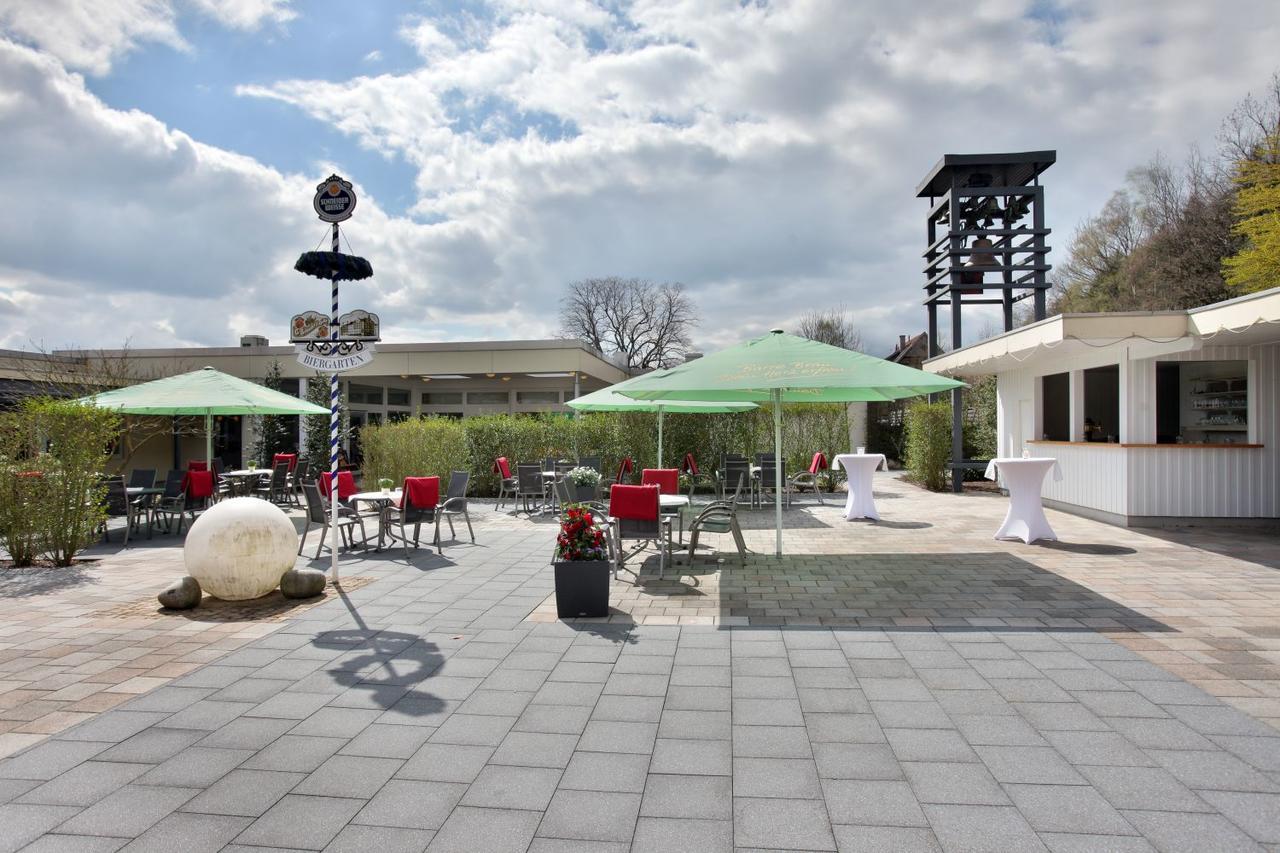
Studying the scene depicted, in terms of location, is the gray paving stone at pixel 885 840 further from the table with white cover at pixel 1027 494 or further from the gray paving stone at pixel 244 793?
the table with white cover at pixel 1027 494

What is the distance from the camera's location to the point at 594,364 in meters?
19.9

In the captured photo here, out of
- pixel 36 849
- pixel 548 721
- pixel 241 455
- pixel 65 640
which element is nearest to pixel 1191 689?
pixel 548 721

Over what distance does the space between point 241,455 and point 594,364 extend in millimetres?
10469

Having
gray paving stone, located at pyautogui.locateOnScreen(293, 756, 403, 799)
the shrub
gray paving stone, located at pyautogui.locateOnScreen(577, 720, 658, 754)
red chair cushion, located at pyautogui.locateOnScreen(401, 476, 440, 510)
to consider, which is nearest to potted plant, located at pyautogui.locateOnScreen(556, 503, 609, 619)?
gray paving stone, located at pyautogui.locateOnScreen(577, 720, 658, 754)

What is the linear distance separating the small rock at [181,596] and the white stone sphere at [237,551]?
0.12 meters

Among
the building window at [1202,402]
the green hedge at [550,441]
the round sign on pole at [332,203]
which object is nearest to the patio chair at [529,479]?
the green hedge at [550,441]

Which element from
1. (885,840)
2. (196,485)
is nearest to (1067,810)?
(885,840)

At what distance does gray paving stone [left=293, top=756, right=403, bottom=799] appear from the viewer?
8.77 ft

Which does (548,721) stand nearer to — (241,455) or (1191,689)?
(1191,689)

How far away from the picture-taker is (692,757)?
9.63 feet

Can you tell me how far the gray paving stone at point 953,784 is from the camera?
8.41ft

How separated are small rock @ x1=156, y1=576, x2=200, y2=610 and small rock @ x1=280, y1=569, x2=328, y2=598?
622 millimetres

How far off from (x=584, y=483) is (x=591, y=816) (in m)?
5.83

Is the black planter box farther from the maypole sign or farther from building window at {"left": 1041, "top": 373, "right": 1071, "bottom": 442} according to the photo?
building window at {"left": 1041, "top": 373, "right": 1071, "bottom": 442}
